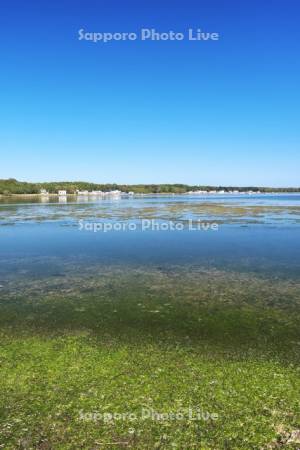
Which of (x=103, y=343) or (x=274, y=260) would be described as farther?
(x=274, y=260)

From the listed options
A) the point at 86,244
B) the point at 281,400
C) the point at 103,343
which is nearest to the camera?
the point at 281,400

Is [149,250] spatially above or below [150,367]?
above

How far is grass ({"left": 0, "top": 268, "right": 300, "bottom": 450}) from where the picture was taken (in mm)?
5043

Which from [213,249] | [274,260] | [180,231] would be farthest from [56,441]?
[180,231]

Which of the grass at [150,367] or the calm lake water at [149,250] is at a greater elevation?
the calm lake water at [149,250]

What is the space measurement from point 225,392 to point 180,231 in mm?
21465

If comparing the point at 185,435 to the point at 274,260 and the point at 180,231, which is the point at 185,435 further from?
the point at 180,231

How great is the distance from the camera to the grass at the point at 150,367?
5.04 metres

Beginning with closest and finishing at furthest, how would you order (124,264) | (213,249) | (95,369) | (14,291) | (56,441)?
1. (56,441)
2. (95,369)
3. (14,291)
4. (124,264)
5. (213,249)

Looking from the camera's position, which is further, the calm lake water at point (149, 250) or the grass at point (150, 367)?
the calm lake water at point (149, 250)

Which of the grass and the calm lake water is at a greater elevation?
the calm lake water

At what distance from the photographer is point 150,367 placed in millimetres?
6742

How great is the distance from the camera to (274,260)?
54.7 ft

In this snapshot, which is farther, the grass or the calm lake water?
the calm lake water
